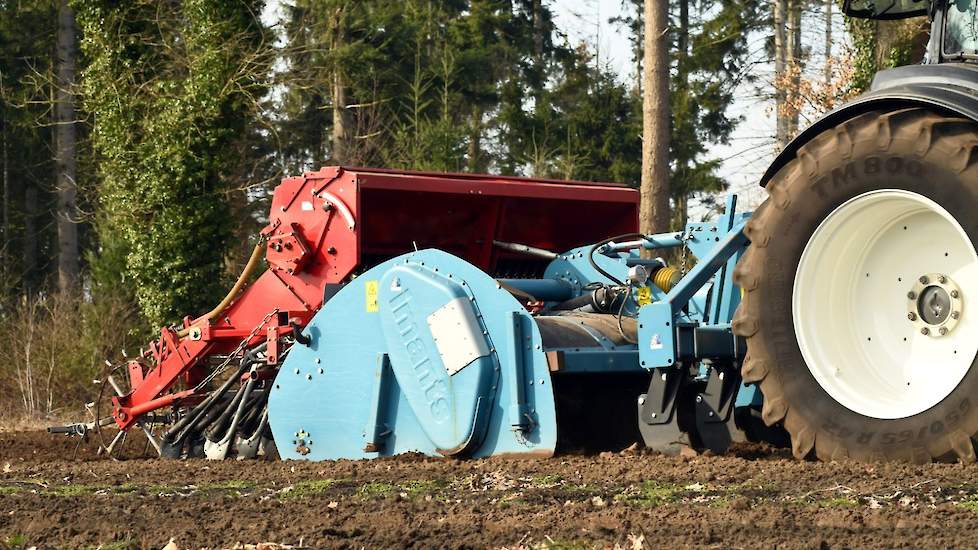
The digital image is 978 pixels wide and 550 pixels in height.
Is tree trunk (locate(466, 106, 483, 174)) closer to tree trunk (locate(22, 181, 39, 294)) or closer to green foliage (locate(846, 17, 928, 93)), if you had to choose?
tree trunk (locate(22, 181, 39, 294))

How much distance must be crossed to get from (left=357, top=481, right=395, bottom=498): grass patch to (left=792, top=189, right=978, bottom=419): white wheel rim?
73.9 inches

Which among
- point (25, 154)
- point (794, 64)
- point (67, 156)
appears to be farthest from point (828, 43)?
point (25, 154)

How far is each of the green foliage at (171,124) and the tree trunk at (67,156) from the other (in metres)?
7.18

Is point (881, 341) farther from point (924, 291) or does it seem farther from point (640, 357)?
point (640, 357)

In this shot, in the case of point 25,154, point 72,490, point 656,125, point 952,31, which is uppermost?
point 25,154

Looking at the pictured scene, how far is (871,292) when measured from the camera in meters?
5.70

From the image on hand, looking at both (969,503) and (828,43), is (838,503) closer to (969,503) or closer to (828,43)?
(969,503)

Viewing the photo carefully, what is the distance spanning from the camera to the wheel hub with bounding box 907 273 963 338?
5281 mm

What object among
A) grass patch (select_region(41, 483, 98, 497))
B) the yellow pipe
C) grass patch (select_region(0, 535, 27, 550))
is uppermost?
the yellow pipe

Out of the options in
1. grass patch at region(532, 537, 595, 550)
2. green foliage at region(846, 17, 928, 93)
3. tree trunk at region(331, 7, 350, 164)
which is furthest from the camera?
tree trunk at region(331, 7, 350, 164)

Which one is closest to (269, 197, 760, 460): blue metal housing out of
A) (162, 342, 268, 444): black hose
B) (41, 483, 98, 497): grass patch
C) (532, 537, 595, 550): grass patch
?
(162, 342, 268, 444): black hose

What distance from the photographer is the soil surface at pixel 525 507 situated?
12.9ft

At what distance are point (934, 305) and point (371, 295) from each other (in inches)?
134

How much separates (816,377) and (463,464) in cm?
188
